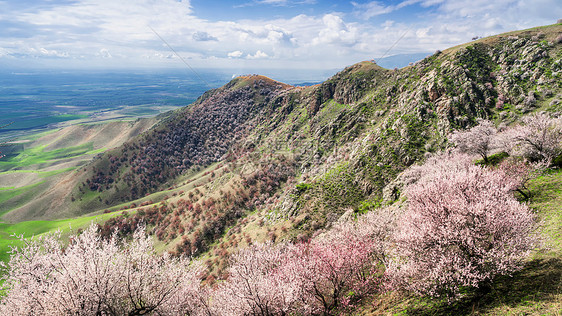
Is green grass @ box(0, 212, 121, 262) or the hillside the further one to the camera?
green grass @ box(0, 212, 121, 262)

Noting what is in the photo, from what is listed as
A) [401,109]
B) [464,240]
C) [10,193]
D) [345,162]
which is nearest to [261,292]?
[464,240]

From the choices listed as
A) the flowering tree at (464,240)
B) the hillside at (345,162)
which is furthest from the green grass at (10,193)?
the flowering tree at (464,240)

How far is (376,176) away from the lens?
63.9m

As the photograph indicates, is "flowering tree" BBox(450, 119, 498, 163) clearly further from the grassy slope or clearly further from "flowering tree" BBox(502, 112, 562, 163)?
the grassy slope

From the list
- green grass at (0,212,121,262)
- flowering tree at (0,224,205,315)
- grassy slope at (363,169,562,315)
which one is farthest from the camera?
green grass at (0,212,121,262)

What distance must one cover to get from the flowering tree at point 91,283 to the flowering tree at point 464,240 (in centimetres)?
2289

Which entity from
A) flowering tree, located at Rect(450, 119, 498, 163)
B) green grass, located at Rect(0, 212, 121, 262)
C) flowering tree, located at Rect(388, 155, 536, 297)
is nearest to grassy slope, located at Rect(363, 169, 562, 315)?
flowering tree, located at Rect(388, 155, 536, 297)

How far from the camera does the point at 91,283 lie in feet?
62.0

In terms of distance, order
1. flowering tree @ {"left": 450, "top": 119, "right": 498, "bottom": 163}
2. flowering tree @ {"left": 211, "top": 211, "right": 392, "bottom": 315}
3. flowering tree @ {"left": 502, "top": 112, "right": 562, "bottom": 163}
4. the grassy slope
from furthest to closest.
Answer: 1. flowering tree @ {"left": 450, "top": 119, "right": 498, "bottom": 163}
2. flowering tree @ {"left": 502, "top": 112, "right": 562, "bottom": 163}
3. flowering tree @ {"left": 211, "top": 211, "right": 392, "bottom": 315}
4. the grassy slope

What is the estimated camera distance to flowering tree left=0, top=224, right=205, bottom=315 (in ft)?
59.1

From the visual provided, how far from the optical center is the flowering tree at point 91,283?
1800 cm

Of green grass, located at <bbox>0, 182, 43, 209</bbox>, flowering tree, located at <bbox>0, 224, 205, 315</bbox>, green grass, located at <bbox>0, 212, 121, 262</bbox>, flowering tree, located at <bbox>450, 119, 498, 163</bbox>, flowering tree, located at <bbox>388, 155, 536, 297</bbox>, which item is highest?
flowering tree, located at <bbox>450, 119, 498, 163</bbox>

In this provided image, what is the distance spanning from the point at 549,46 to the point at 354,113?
190 feet

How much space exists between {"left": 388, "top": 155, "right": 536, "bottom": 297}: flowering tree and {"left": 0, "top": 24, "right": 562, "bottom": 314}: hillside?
2.13 metres
